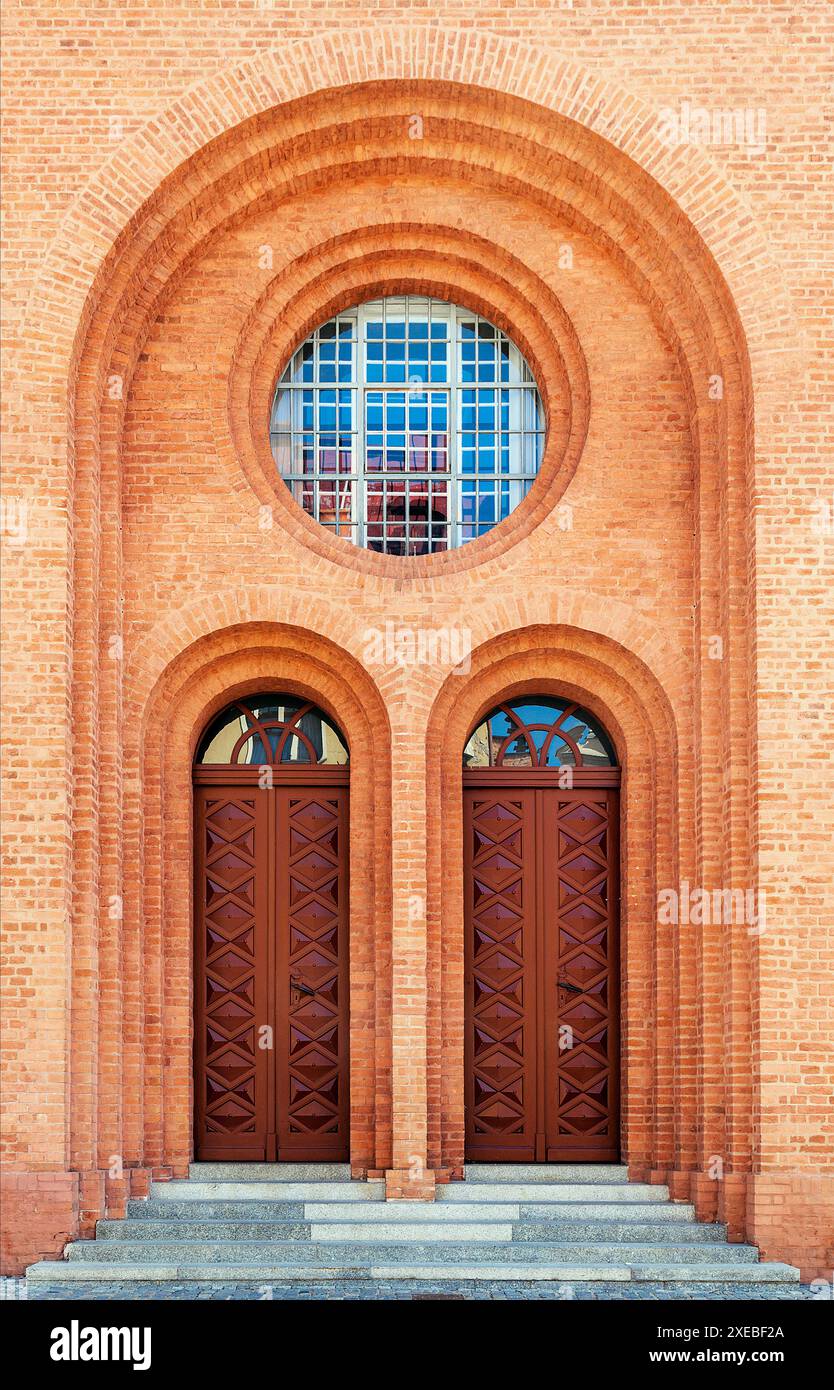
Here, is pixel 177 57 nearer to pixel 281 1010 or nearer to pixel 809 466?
pixel 809 466

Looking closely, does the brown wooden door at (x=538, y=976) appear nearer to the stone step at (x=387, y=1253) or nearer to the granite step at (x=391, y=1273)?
the stone step at (x=387, y=1253)

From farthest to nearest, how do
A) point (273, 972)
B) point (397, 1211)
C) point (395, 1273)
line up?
point (273, 972) → point (397, 1211) → point (395, 1273)

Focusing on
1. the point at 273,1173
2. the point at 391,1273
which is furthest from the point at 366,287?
the point at 391,1273

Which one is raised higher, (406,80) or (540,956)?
(406,80)

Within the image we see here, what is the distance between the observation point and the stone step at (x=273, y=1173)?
45.5ft

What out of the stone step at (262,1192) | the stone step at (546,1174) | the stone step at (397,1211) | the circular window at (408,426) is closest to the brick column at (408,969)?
the stone step at (397,1211)

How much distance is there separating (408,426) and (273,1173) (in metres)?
5.84

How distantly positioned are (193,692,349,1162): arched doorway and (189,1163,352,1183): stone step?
16cm

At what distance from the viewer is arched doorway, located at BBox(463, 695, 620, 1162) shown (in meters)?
14.2

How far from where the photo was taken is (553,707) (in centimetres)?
1483

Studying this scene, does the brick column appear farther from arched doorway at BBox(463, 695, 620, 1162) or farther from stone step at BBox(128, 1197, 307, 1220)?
arched doorway at BBox(463, 695, 620, 1162)

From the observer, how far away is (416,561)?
47.3 feet

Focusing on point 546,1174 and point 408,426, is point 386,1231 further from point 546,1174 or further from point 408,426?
point 408,426

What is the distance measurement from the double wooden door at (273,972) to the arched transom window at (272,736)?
0.20 m
